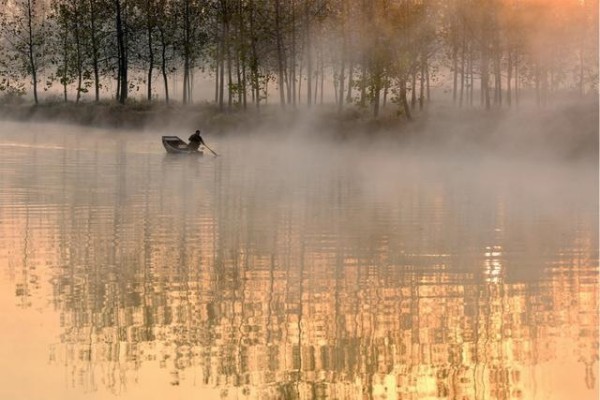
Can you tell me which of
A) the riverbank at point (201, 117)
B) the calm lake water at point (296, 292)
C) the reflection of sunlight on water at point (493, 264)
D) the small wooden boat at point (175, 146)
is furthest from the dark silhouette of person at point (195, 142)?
the reflection of sunlight on water at point (493, 264)

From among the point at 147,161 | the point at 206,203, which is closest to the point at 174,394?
the point at 206,203

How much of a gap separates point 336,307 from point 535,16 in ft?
264

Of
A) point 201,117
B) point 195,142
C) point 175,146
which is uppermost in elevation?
→ point 201,117

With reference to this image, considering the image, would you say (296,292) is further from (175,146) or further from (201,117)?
(201,117)

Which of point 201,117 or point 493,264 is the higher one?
point 201,117

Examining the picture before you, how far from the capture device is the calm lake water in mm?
15398

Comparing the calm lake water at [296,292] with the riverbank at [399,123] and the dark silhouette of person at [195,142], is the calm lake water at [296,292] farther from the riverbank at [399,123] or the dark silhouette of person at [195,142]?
the riverbank at [399,123]

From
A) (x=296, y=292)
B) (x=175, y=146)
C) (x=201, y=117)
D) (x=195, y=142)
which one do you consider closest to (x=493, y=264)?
(x=296, y=292)

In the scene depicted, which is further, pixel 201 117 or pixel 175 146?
pixel 201 117

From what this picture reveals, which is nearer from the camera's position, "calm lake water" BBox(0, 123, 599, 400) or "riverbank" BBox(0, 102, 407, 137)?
"calm lake water" BBox(0, 123, 599, 400)

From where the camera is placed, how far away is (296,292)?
833 inches

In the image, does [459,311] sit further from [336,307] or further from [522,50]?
[522,50]

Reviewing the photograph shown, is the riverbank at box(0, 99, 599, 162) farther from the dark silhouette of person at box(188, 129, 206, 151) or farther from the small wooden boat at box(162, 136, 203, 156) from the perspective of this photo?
the small wooden boat at box(162, 136, 203, 156)

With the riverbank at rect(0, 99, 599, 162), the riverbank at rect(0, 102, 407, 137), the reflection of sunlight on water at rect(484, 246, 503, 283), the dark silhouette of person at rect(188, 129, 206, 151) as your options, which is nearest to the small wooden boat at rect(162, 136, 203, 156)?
the dark silhouette of person at rect(188, 129, 206, 151)
